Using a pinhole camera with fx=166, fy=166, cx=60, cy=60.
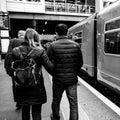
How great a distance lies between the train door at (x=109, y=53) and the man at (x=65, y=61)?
2187 millimetres

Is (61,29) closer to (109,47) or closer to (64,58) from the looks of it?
(64,58)

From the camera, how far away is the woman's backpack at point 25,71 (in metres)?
2.27

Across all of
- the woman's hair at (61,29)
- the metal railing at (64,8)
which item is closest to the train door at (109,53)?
the woman's hair at (61,29)

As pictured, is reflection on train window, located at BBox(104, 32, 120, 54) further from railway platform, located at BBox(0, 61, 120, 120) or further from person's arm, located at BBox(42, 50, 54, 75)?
person's arm, located at BBox(42, 50, 54, 75)

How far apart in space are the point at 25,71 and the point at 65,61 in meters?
0.68

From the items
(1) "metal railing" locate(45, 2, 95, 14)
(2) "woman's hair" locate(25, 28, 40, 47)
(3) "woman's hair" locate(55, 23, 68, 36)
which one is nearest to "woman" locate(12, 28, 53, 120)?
(2) "woman's hair" locate(25, 28, 40, 47)

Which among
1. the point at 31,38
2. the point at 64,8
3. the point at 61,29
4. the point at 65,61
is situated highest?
the point at 64,8

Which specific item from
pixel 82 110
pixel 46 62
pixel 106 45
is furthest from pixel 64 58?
pixel 106 45

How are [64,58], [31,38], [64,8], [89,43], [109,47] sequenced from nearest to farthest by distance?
[31,38] < [64,58] < [109,47] < [89,43] < [64,8]

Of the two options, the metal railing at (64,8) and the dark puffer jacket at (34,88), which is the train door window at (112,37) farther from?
the metal railing at (64,8)

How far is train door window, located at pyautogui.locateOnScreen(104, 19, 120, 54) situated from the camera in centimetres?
452

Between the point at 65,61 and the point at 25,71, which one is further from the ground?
the point at 65,61

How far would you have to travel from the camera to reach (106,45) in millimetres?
5277

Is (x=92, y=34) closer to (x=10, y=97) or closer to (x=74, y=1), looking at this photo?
(x=10, y=97)
